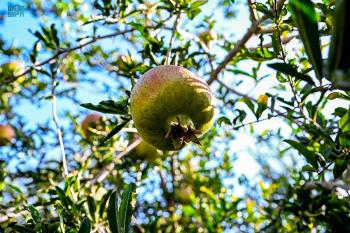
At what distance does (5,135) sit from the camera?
3055mm

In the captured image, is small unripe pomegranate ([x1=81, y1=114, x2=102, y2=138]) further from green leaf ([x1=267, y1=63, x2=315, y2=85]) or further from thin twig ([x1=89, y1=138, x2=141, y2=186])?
green leaf ([x1=267, y1=63, x2=315, y2=85])

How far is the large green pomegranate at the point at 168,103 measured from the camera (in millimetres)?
1251

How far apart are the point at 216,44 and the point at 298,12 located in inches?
68.1

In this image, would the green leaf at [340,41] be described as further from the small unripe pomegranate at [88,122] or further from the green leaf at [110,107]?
the small unripe pomegranate at [88,122]

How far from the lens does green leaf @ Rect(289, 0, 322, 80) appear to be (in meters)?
0.66

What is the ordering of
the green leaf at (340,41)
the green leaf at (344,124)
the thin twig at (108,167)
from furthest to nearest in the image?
the thin twig at (108,167) < the green leaf at (344,124) < the green leaf at (340,41)

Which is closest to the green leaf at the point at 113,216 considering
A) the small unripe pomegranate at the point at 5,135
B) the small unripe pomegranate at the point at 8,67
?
the small unripe pomegranate at the point at 5,135

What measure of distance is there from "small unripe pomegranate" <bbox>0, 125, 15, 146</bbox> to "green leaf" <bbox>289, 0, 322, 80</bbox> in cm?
286

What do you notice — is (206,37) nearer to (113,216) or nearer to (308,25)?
(113,216)

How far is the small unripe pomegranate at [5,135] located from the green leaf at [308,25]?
286cm

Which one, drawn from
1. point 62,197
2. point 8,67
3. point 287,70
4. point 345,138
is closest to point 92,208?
point 62,197

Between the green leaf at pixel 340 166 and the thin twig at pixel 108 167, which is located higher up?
the green leaf at pixel 340 166

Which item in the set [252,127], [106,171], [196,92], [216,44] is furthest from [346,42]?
[252,127]

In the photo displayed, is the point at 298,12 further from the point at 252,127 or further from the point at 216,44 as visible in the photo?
the point at 252,127
